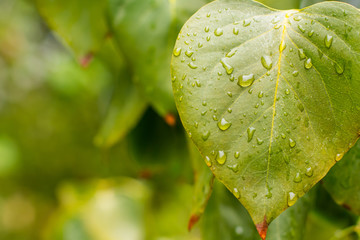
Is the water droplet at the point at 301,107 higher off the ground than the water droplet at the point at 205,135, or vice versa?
the water droplet at the point at 301,107

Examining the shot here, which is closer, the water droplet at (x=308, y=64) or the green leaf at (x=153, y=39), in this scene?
the water droplet at (x=308, y=64)

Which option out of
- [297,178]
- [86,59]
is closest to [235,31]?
[297,178]

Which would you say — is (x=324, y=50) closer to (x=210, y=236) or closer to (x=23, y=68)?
(x=210, y=236)

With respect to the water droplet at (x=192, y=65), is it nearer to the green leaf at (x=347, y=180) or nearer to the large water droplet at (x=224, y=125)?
the large water droplet at (x=224, y=125)

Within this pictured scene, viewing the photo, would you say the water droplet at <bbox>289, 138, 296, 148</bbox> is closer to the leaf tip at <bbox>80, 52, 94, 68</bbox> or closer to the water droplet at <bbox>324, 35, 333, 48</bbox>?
the water droplet at <bbox>324, 35, 333, 48</bbox>

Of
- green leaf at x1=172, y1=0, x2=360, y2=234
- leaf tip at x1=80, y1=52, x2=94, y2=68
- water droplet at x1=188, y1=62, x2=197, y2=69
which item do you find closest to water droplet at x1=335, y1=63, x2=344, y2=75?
green leaf at x1=172, y1=0, x2=360, y2=234

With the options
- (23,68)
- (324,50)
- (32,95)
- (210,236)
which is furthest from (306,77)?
(32,95)

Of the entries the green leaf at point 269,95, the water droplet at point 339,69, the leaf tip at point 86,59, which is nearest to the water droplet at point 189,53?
the green leaf at point 269,95
